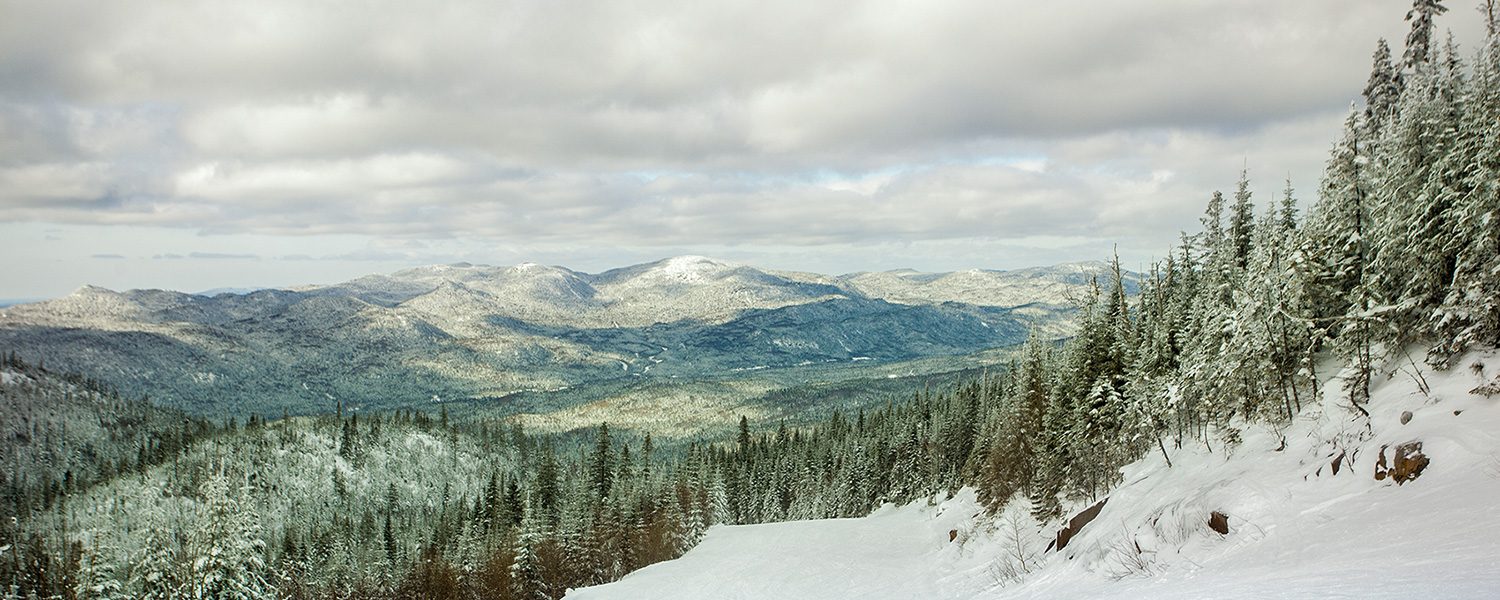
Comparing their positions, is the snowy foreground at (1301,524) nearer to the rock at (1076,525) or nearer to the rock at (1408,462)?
the rock at (1408,462)

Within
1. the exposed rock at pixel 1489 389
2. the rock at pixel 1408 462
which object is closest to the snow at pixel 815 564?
the rock at pixel 1408 462

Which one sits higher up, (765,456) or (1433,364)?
(1433,364)

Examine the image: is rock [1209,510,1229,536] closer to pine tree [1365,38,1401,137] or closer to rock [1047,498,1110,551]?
rock [1047,498,1110,551]

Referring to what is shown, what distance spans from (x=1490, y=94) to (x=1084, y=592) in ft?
68.6

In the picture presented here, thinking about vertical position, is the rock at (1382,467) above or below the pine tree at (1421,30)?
below

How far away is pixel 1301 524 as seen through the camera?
37.0 ft

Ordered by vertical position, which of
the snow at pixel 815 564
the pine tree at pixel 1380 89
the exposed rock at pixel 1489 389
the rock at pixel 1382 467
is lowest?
the snow at pixel 815 564

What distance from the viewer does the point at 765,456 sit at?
350ft

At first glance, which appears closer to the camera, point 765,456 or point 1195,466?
point 1195,466

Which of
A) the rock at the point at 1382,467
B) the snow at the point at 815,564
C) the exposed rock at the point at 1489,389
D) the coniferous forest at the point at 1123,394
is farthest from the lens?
the snow at the point at 815,564

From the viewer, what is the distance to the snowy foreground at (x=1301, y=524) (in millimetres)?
8297

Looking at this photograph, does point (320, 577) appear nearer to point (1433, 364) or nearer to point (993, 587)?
point (993, 587)

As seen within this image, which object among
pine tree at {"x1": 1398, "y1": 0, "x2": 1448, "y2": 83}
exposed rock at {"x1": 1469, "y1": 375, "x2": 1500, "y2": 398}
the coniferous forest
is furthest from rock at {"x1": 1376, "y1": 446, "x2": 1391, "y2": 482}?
pine tree at {"x1": 1398, "y1": 0, "x2": 1448, "y2": 83}

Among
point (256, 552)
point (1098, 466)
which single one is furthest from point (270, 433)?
point (1098, 466)
